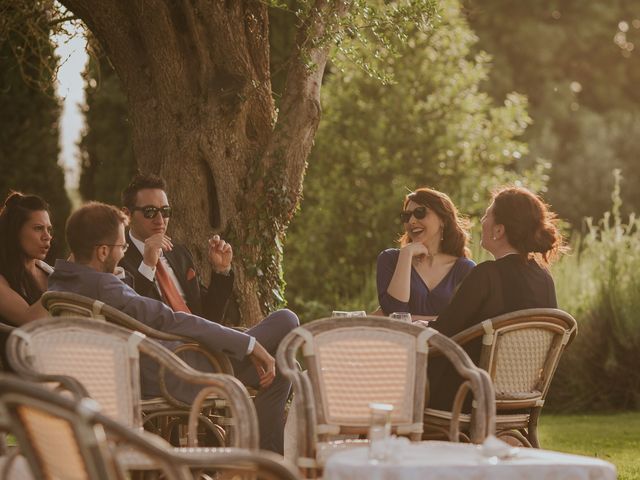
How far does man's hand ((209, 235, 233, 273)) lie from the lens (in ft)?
22.9

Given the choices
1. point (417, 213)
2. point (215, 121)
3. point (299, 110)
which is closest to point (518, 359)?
point (417, 213)

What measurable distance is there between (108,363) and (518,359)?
2.08 metres

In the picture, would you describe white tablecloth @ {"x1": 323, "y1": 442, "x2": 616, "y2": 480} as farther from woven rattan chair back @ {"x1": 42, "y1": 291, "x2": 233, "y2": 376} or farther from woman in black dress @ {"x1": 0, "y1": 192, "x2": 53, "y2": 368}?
woman in black dress @ {"x1": 0, "y1": 192, "x2": 53, "y2": 368}

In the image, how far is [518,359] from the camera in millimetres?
5906

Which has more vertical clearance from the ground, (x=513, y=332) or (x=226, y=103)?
(x=226, y=103)

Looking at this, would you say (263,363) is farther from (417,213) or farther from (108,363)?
(417,213)

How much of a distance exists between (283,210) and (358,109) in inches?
391

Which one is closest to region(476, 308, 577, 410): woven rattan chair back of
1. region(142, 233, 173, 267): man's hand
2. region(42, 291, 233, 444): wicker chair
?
region(42, 291, 233, 444): wicker chair

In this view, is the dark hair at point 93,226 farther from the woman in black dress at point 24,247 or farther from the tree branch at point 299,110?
the tree branch at point 299,110

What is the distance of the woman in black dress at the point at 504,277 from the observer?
19.4 feet

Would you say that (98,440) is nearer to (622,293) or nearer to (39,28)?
(39,28)

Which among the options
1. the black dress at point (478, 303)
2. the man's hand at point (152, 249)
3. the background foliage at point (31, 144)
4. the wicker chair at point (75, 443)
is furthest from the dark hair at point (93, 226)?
the background foliage at point (31, 144)

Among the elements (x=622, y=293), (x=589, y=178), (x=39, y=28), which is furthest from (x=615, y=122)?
(x=39, y=28)

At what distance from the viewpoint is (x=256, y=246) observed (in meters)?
8.44
